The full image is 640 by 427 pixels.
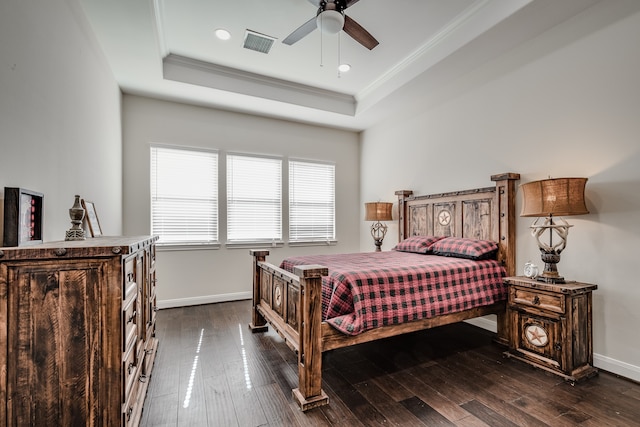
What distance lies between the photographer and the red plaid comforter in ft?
7.24

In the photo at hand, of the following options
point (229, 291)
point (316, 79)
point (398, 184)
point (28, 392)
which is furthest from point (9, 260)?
point (398, 184)

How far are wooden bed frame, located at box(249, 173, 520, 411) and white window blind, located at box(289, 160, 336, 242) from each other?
4.41 feet

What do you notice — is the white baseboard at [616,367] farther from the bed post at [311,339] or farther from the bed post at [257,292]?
the bed post at [257,292]

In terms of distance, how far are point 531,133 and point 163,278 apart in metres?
4.75

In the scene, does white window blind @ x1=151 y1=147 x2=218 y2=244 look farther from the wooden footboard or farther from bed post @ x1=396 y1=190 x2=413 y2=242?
bed post @ x1=396 y1=190 x2=413 y2=242

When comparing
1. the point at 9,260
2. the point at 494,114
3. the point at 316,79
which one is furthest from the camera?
the point at 316,79

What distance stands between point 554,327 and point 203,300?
160 inches

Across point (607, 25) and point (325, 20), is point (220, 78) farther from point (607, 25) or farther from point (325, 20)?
point (607, 25)

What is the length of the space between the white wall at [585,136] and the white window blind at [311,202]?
7.18ft

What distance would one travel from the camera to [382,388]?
216 cm

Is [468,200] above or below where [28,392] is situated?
above

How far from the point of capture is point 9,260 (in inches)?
47.4

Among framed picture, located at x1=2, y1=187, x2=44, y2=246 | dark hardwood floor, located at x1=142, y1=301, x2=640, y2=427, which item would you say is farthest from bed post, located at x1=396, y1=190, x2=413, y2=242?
framed picture, located at x1=2, y1=187, x2=44, y2=246

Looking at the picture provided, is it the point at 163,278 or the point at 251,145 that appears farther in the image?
the point at 251,145
